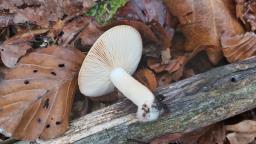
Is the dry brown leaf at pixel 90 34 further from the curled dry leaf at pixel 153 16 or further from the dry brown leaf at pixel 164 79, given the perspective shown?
the dry brown leaf at pixel 164 79

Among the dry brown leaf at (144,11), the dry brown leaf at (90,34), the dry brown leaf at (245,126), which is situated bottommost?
the dry brown leaf at (245,126)

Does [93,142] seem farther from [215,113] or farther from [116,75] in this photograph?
[215,113]

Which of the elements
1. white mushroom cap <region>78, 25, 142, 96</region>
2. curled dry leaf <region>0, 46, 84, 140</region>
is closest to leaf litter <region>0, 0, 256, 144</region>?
curled dry leaf <region>0, 46, 84, 140</region>

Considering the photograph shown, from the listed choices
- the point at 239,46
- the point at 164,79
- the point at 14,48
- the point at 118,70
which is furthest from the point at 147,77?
the point at 14,48

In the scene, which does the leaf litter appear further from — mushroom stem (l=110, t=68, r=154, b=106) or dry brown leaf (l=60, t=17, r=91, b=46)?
mushroom stem (l=110, t=68, r=154, b=106)

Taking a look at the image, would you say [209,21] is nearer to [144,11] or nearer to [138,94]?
[144,11]

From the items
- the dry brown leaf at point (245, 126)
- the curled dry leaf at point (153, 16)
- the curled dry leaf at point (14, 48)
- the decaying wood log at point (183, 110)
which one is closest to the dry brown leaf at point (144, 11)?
the curled dry leaf at point (153, 16)
